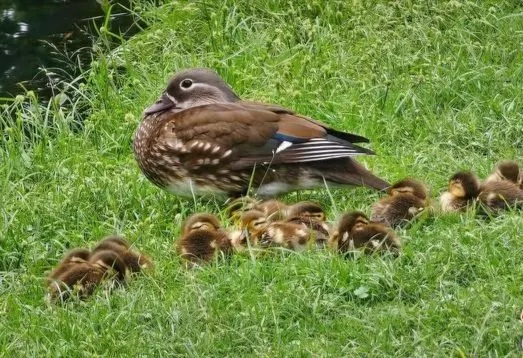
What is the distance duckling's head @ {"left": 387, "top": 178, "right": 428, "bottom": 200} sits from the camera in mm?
6367

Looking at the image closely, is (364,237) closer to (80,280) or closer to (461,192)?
(461,192)

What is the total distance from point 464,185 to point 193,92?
1.91m

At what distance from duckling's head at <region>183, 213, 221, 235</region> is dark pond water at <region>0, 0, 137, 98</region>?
373cm

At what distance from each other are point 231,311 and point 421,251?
0.92 metres

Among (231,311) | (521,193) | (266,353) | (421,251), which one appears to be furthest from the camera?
(521,193)

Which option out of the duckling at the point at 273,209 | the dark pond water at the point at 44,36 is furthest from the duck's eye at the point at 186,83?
the dark pond water at the point at 44,36

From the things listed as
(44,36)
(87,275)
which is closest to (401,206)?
(87,275)

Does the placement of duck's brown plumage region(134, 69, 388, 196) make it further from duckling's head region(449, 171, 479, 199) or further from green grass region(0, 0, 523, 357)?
duckling's head region(449, 171, 479, 199)

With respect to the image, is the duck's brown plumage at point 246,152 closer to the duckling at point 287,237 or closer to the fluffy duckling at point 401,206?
the fluffy duckling at point 401,206

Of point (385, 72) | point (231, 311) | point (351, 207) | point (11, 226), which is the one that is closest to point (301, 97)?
point (385, 72)

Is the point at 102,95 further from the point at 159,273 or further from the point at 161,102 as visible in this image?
the point at 159,273

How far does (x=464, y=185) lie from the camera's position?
6285 mm

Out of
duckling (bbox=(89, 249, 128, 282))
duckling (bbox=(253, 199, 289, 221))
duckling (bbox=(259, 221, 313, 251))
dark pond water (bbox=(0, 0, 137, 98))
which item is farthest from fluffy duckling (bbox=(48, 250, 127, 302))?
dark pond water (bbox=(0, 0, 137, 98))

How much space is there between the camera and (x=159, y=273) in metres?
6.07
